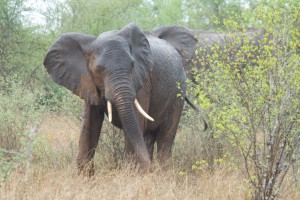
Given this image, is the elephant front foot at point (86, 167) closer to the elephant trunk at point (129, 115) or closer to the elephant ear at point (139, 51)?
the elephant trunk at point (129, 115)

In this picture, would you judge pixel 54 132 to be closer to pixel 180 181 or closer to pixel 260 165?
pixel 180 181

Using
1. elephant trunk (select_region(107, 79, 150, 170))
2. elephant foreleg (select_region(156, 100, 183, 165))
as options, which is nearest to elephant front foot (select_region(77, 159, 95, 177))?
elephant trunk (select_region(107, 79, 150, 170))

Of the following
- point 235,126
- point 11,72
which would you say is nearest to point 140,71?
point 235,126

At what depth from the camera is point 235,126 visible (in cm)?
553

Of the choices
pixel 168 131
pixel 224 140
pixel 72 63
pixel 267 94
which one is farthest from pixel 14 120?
pixel 267 94

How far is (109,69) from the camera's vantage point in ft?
22.3

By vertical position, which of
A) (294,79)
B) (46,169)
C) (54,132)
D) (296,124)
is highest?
(294,79)

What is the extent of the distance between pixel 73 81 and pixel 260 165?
101 inches

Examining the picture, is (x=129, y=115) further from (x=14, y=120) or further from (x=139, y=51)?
(x=14, y=120)

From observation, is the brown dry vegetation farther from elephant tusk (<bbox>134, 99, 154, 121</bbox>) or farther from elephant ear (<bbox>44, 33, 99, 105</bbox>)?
elephant ear (<bbox>44, 33, 99, 105</bbox>)

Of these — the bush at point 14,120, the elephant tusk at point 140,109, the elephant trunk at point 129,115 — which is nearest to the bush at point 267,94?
the elephant trunk at point 129,115

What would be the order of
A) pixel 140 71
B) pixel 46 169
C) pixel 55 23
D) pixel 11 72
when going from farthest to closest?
pixel 55 23 → pixel 11 72 → pixel 140 71 → pixel 46 169

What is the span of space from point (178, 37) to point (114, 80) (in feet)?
11.2

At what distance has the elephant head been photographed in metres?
6.77
